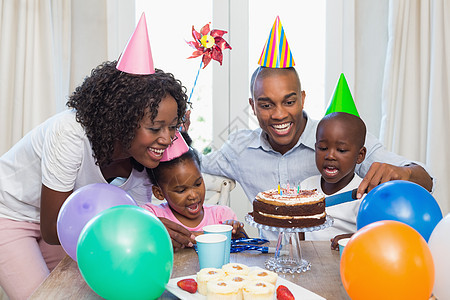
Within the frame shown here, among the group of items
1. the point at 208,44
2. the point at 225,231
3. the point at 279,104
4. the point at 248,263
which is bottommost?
the point at 248,263

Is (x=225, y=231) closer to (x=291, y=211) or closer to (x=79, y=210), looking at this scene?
(x=291, y=211)

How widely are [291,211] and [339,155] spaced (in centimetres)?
54

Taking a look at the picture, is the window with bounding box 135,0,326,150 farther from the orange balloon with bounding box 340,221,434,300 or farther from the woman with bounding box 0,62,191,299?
the orange balloon with bounding box 340,221,434,300

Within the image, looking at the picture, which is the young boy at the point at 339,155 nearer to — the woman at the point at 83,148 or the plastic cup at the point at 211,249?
the woman at the point at 83,148

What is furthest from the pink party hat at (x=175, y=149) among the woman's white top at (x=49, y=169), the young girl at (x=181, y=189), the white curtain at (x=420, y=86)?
the white curtain at (x=420, y=86)

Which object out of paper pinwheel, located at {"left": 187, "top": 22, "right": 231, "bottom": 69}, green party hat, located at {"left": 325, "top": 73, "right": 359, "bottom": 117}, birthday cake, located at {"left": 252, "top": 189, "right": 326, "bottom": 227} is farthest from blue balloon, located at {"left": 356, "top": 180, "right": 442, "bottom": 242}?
paper pinwheel, located at {"left": 187, "top": 22, "right": 231, "bottom": 69}

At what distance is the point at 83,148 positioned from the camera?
4.94 ft

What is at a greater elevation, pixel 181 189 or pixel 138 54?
pixel 138 54

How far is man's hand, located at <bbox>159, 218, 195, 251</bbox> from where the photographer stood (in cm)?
138

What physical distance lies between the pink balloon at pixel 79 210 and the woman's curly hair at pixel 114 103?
0.87 feet

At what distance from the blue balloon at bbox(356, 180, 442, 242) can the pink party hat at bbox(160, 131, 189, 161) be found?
2.36 feet

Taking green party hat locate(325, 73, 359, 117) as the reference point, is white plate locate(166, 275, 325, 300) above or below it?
below

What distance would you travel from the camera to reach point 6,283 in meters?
1.55

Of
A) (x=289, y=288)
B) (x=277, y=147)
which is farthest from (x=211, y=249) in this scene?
(x=277, y=147)
